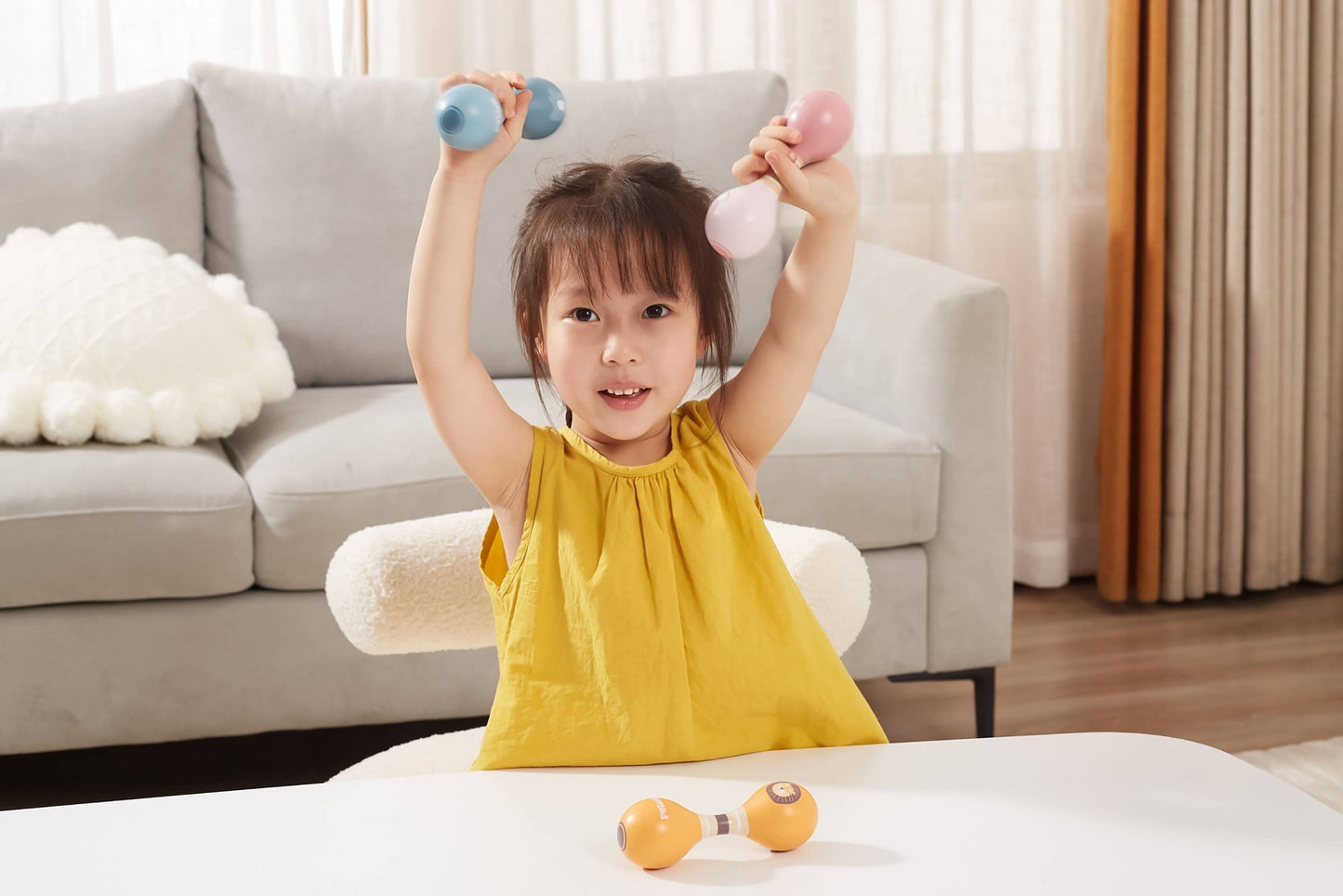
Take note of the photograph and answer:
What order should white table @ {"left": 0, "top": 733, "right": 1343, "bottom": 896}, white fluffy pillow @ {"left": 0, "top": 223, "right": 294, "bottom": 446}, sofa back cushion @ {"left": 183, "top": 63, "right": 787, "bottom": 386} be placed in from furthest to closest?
sofa back cushion @ {"left": 183, "top": 63, "right": 787, "bottom": 386}, white fluffy pillow @ {"left": 0, "top": 223, "right": 294, "bottom": 446}, white table @ {"left": 0, "top": 733, "right": 1343, "bottom": 896}

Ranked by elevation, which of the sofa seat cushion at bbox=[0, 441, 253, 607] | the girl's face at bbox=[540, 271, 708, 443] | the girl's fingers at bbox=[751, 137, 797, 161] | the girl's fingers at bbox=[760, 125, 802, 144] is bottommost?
the sofa seat cushion at bbox=[0, 441, 253, 607]

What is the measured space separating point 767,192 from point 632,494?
0.23 m

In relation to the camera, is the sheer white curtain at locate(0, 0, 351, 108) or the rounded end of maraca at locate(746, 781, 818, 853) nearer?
the rounded end of maraca at locate(746, 781, 818, 853)

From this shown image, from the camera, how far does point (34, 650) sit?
1.45 metres

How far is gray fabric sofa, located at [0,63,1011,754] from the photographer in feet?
4.77

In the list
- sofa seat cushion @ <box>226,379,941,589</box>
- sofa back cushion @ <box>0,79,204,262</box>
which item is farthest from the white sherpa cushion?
sofa back cushion @ <box>0,79,204,262</box>

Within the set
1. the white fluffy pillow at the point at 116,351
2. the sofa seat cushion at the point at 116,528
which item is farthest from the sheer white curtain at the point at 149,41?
the sofa seat cushion at the point at 116,528

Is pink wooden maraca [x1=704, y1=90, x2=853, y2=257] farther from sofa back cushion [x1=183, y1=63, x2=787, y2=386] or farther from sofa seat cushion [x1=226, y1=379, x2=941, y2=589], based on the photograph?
sofa back cushion [x1=183, y1=63, x2=787, y2=386]

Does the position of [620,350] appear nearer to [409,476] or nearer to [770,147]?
[770,147]

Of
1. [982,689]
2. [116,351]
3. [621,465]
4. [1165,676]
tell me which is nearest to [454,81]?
[621,465]

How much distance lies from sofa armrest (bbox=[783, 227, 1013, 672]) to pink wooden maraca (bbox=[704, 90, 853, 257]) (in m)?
0.88

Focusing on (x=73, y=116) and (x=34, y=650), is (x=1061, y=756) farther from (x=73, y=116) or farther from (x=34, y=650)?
(x=73, y=116)

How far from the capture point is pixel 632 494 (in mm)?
851

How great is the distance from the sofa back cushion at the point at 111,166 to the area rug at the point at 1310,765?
1.71 metres
